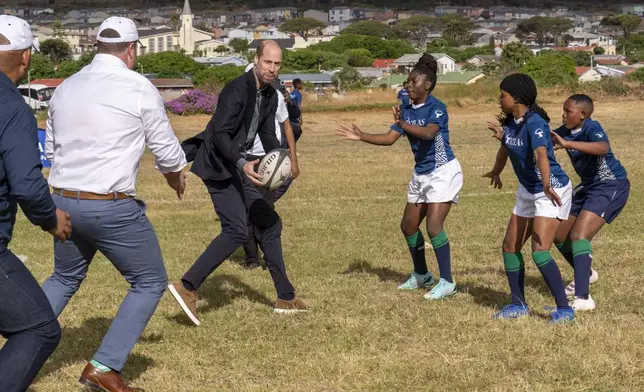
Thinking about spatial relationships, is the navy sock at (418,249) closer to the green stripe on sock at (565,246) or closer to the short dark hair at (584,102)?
the green stripe on sock at (565,246)

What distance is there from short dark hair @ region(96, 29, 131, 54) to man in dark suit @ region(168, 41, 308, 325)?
→ 1.83 metres

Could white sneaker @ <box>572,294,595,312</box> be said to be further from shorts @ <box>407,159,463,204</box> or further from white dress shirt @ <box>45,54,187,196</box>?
white dress shirt @ <box>45,54,187,196</box>

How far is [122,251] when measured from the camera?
5949mm

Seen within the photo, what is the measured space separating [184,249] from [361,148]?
13.4 m

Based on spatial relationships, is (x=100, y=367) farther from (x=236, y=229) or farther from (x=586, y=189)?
(x=586, y=189)

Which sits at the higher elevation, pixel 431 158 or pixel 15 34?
pixel 15 34

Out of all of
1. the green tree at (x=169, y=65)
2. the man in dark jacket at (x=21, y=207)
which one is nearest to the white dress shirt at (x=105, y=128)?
the man in dark jacket at (x=21, y=207)

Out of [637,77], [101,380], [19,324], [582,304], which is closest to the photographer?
[19,324]

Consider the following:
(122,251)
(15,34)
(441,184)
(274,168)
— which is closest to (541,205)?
(441,184)

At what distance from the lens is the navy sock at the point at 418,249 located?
356 inches

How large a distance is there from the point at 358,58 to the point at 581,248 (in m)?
128

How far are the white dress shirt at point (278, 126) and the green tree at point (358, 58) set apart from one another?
122 m

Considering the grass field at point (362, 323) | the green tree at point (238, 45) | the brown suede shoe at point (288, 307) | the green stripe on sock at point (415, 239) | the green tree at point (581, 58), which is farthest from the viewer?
the green tree at point (238, 45)

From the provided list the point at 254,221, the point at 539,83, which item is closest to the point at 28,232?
the point at 254,221
